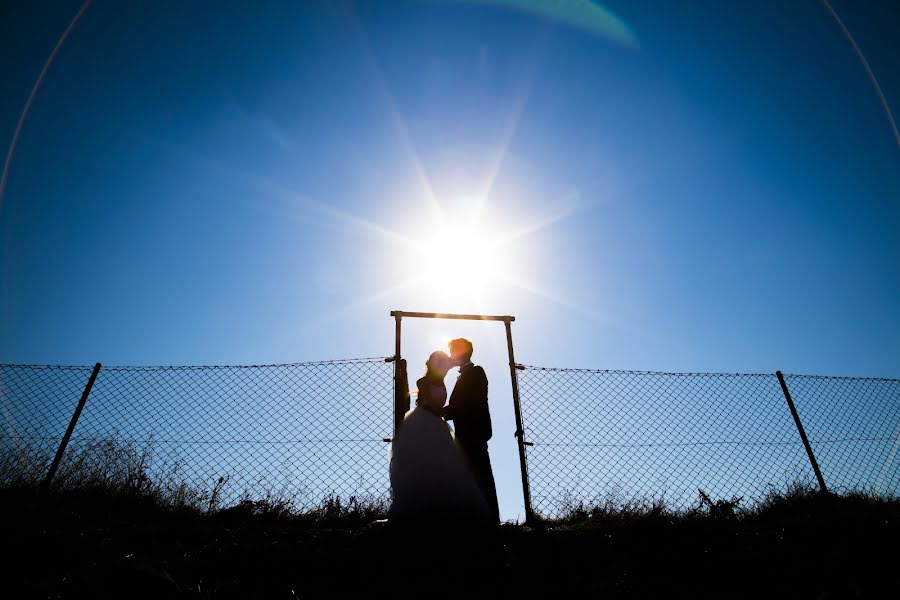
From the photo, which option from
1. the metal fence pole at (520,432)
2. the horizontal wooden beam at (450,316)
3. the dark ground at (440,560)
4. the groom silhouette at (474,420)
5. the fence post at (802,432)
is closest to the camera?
the dark ground at (440,560)

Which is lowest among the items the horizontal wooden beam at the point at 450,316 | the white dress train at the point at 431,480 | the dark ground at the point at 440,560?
the dark ground at the point at 440,560

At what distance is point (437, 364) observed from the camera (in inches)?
137

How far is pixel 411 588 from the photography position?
2188 millimetres

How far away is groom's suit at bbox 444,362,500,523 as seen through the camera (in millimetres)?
3410

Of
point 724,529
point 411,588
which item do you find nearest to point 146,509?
point 411,588

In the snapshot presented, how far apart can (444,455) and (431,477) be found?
0.62 ft

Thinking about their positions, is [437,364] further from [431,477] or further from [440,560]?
[440,560]

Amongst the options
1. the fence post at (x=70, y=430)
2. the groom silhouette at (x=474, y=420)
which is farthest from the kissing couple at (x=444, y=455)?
the fence post at (x=70, y=430)

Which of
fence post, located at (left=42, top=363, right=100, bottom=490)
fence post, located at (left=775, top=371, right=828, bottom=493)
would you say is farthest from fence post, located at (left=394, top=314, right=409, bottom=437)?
fence post, located at (left=775, top=371, right=828, bottom=493)

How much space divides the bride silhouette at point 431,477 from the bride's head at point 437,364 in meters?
0.28

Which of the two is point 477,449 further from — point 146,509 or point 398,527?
point 146,509

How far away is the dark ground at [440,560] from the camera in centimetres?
212

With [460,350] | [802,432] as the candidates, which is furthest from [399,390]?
[802,432]

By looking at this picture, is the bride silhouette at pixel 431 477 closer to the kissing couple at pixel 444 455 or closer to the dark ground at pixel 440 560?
the kissing couple at pixel 444 455
